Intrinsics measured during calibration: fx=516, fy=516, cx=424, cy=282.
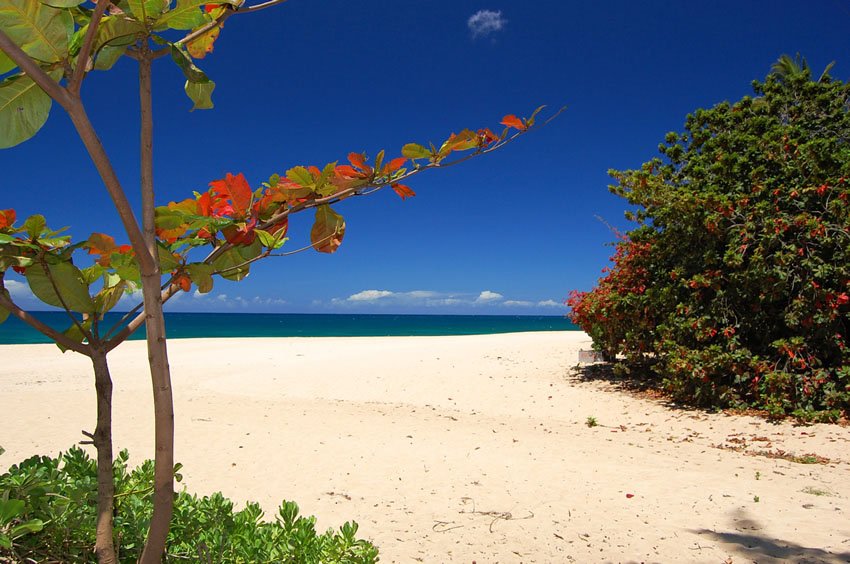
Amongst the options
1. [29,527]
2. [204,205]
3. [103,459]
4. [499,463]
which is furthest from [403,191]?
[499,463]

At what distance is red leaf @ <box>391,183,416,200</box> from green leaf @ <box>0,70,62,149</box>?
816 mm

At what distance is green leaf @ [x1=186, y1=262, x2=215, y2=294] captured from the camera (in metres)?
1.32

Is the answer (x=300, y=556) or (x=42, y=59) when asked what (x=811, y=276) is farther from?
(x=42, y=59)

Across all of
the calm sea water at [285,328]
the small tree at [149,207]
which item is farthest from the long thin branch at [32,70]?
the calm sea water at [285,328]

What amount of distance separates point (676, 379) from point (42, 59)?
27.5 feet

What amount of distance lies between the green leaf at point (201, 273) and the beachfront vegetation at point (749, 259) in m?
7.65

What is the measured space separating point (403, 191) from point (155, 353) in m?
0.73

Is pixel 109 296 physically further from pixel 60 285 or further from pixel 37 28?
pixel 37 28

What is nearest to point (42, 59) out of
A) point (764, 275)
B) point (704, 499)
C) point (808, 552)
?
point (808, 552)

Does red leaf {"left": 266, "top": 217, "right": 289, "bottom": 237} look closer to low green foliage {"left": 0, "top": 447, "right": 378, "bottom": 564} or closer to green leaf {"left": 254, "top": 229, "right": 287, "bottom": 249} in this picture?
green leaf {"left": 254, "top": 229, "right": 287, "bottom": 249}

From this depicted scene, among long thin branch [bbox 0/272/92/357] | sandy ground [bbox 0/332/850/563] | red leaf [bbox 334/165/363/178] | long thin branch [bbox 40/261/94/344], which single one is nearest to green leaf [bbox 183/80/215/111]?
red leaf [bbox 334/165/363/178]

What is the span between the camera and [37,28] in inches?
41.3

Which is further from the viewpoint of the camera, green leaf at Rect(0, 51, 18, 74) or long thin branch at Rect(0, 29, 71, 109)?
green leaf at Rect(0, 51, 18, 74)

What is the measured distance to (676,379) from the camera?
781 centimetres
